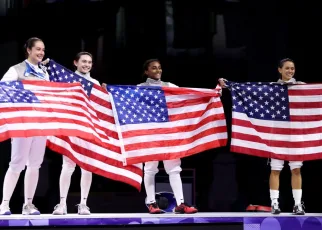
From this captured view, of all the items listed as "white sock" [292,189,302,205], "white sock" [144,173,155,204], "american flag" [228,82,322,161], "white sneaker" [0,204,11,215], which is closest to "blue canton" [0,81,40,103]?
"white sneaker" [0,204,11,215]

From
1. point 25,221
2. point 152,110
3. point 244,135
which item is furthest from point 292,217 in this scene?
point 25,221

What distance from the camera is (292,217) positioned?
8008 millimetres

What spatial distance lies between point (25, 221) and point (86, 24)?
374cm

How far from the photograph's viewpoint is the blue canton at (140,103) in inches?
338

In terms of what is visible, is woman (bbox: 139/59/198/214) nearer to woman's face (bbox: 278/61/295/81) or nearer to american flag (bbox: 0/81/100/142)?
american flag (bbox: 0/81/100/142)

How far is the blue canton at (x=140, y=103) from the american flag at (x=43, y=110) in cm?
43

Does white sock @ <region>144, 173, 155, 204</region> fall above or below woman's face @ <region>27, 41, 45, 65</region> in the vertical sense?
below

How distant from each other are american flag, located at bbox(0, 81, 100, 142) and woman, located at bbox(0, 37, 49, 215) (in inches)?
6.9

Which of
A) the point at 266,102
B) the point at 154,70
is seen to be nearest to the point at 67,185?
the point at 154,70

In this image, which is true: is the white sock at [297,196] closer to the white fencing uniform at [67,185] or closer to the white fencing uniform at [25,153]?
the white fencing uniform at [67,185]

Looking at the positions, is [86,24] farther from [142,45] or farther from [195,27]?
[195,27]

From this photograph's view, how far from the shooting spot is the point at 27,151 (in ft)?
26.4

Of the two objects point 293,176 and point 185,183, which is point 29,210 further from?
point 293,176

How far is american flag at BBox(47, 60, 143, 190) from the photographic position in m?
8.33
